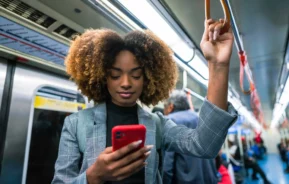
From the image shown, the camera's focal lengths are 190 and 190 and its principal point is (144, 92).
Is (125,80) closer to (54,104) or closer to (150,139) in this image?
(150,139)

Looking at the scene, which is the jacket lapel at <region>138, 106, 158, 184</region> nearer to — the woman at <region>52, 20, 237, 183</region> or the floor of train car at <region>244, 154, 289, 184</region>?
the woman at <region>52, 20, 237, 183</region>

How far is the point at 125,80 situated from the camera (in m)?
1.01

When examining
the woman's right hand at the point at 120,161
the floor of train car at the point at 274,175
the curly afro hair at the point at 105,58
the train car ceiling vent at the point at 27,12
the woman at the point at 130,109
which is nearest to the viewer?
the woman's right hand at the point at 120,161

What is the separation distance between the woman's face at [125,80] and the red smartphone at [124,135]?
0.40 meters

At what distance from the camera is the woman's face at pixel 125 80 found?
102 cm

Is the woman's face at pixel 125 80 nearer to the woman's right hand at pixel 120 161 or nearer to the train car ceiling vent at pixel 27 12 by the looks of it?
the woman's right hand at pixel 120 161

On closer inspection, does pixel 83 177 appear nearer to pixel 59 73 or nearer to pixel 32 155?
pixel 32 155

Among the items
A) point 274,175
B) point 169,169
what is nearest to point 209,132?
point 169,169

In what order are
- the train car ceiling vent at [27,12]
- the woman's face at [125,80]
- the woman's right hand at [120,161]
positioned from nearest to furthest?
the woman's right hand at [120,161] < the woman's face at [125,80] < the train car ceiling vent at [27,12]

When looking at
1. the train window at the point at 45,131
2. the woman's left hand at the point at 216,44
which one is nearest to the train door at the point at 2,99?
the train window at the point at 45,131

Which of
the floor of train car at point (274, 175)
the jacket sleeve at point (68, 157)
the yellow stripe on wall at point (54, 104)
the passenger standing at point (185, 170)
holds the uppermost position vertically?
the yellow stripe on wall at point (54, 104)

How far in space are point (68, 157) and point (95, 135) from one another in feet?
0.51

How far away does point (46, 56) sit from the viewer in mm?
1925

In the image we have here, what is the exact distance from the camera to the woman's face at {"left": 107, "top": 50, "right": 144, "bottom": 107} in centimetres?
102
